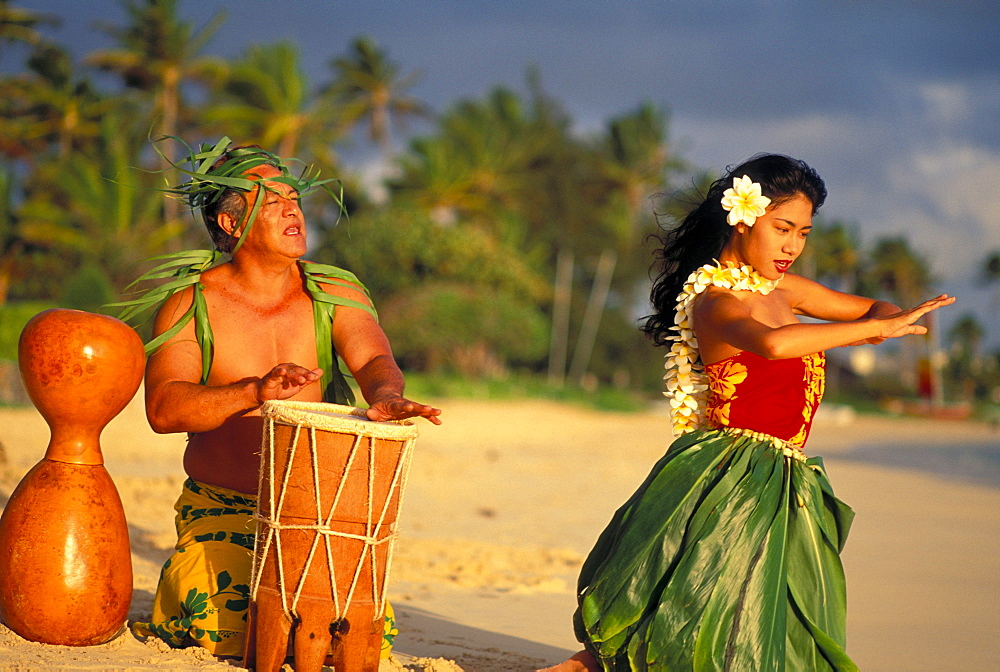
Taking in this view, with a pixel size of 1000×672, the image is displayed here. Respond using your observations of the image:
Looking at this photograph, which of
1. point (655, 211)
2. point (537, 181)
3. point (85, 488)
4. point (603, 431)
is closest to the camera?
point (85, 488)

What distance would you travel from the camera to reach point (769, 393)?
10.3ft

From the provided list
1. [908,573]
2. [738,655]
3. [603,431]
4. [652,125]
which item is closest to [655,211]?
[738,655]

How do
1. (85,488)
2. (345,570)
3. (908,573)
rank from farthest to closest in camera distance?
1. (908,573)
2. (85,488)
3. (345,570)

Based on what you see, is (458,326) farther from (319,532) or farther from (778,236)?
(319,532)

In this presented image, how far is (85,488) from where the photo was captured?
3.26 metres

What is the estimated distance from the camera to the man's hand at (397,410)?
296 centimetres

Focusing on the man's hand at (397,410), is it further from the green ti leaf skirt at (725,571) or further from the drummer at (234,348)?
the green ti leaf skirt at (725,571)

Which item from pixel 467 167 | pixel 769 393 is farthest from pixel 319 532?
pixel 467 167

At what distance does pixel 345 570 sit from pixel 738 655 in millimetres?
1177

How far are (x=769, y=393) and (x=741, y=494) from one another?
34 centimetres

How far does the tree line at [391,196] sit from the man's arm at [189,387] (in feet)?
39.3

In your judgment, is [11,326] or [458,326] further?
[458,326]

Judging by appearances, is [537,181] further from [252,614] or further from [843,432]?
[252,614]

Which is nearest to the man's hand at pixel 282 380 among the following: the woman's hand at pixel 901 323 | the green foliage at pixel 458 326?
the woman's hand at pixel 901 323
